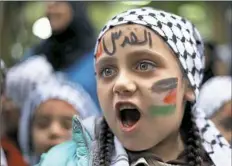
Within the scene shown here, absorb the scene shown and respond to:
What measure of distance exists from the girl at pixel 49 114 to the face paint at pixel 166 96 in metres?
0.52

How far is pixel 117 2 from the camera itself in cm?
211

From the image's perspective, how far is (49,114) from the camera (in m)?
1.83

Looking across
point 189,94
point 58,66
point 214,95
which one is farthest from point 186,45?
point 58,66

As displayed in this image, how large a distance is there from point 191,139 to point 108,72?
0.29m

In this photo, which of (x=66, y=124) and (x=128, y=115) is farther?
(x=66, y=124)

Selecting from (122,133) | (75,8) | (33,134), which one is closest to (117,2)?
(75,8)

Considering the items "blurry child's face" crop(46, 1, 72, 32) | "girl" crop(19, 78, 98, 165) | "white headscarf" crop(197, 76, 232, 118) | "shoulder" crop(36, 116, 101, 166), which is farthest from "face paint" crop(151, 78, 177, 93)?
"blurry child's face" crop(46, 1, 72, 32)

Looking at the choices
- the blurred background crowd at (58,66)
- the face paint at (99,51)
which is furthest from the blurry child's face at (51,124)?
the face paint at (99,51)

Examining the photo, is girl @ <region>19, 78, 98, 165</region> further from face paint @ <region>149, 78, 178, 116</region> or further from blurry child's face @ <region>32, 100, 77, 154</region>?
face paint @ <region>149, 78, 178, 116</region>

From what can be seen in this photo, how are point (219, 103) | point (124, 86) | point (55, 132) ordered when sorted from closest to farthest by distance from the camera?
point (124, 86), point (55, 132), point (219, 103)

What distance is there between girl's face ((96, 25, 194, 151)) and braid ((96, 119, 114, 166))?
0.06m

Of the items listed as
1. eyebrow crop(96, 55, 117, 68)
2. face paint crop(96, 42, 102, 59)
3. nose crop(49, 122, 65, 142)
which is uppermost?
face paint crop(96, 42, 102, 59)

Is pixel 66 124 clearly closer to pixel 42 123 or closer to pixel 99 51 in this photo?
pixel 42 123

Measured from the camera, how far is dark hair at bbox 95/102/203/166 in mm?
1341
